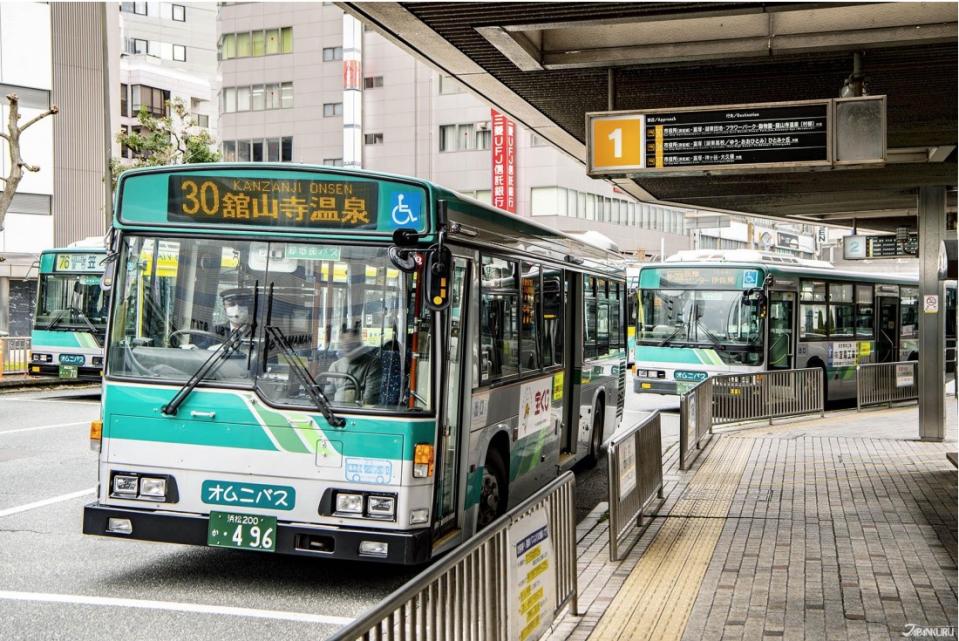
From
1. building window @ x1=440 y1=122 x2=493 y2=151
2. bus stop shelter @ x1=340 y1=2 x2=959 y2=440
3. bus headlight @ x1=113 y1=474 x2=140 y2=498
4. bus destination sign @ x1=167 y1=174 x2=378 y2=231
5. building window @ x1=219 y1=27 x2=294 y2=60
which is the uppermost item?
building window @ x1=219 y1=27 x2=294 y2=60

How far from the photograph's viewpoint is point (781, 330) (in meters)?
21.3

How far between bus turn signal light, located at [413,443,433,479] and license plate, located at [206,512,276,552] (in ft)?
3.46

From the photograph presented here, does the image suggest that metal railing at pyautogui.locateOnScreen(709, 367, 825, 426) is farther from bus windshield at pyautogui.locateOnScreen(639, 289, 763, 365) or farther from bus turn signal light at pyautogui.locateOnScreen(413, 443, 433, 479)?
bus turn signal light at pyautogui.locateOnScreen(413, 443, 433, 479)

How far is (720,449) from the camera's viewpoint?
51.4 feet

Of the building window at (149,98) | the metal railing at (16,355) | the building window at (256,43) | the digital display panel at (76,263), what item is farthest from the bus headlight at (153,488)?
the building window at (149,98)

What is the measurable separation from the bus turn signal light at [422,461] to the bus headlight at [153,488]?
1.85 metres

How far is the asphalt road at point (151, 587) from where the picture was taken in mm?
6605

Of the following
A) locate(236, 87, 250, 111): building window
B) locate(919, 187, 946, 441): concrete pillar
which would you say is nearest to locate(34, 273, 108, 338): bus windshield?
locate(919, 187, 946, 441): concrete pillar

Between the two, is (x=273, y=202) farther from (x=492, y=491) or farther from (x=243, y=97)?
(x=243, y=97)

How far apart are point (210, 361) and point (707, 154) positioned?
5.34 meters

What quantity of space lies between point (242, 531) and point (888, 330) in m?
22.6

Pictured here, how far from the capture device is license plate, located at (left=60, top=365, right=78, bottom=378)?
69.7 feet

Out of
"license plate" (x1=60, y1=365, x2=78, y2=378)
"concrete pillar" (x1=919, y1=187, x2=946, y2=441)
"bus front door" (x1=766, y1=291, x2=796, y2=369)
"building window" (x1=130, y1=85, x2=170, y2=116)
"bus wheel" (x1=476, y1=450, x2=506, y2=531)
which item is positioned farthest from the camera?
"building window" (x1=130, y1=85, x2=170, y2=116)

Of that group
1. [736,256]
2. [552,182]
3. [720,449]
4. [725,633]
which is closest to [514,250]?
[725,633]
